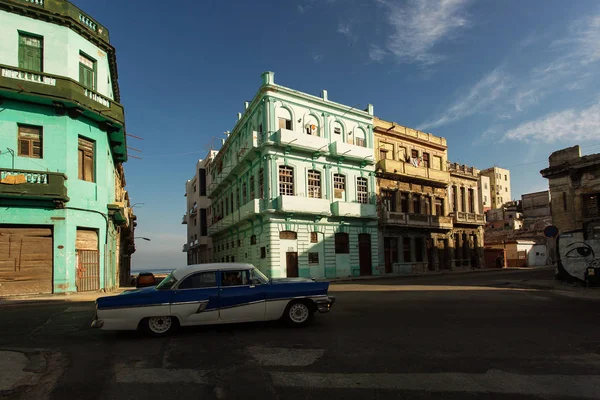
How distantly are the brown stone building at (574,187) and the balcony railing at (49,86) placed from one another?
26.7m

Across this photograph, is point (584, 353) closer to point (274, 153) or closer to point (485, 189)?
point (274, 153)

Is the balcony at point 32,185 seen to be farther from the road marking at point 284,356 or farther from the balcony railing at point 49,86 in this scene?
the road marking at point 284,356

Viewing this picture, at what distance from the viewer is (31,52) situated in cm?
1775

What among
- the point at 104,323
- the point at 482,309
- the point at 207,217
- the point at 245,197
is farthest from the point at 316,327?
the point at 207,217

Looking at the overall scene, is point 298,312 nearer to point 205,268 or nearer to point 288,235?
point 205,268

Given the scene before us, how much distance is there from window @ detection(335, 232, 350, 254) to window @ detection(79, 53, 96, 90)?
18714 millimetres

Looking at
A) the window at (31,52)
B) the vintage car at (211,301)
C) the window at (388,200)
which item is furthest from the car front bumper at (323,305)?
the window at (388,200)

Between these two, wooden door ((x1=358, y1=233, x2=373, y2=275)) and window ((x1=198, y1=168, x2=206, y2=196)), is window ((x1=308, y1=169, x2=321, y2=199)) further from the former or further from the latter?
window ((x1=198, y1=168, x2=206, y2=196))

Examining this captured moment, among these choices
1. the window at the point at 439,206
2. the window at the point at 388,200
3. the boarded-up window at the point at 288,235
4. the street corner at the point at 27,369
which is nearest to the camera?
the street corner at the point at 27,369

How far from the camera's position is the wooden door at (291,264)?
2705 cm

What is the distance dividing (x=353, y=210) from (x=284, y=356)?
24.4 m

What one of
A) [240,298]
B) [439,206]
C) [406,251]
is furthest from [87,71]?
[439,206]

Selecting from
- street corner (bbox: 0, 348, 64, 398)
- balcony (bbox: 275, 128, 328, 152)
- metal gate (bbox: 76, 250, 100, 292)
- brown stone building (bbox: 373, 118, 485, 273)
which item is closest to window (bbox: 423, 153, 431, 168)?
brown stone building (bbox: 373, 118, 485, 273)

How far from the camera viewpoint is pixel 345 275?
29.4 meters
